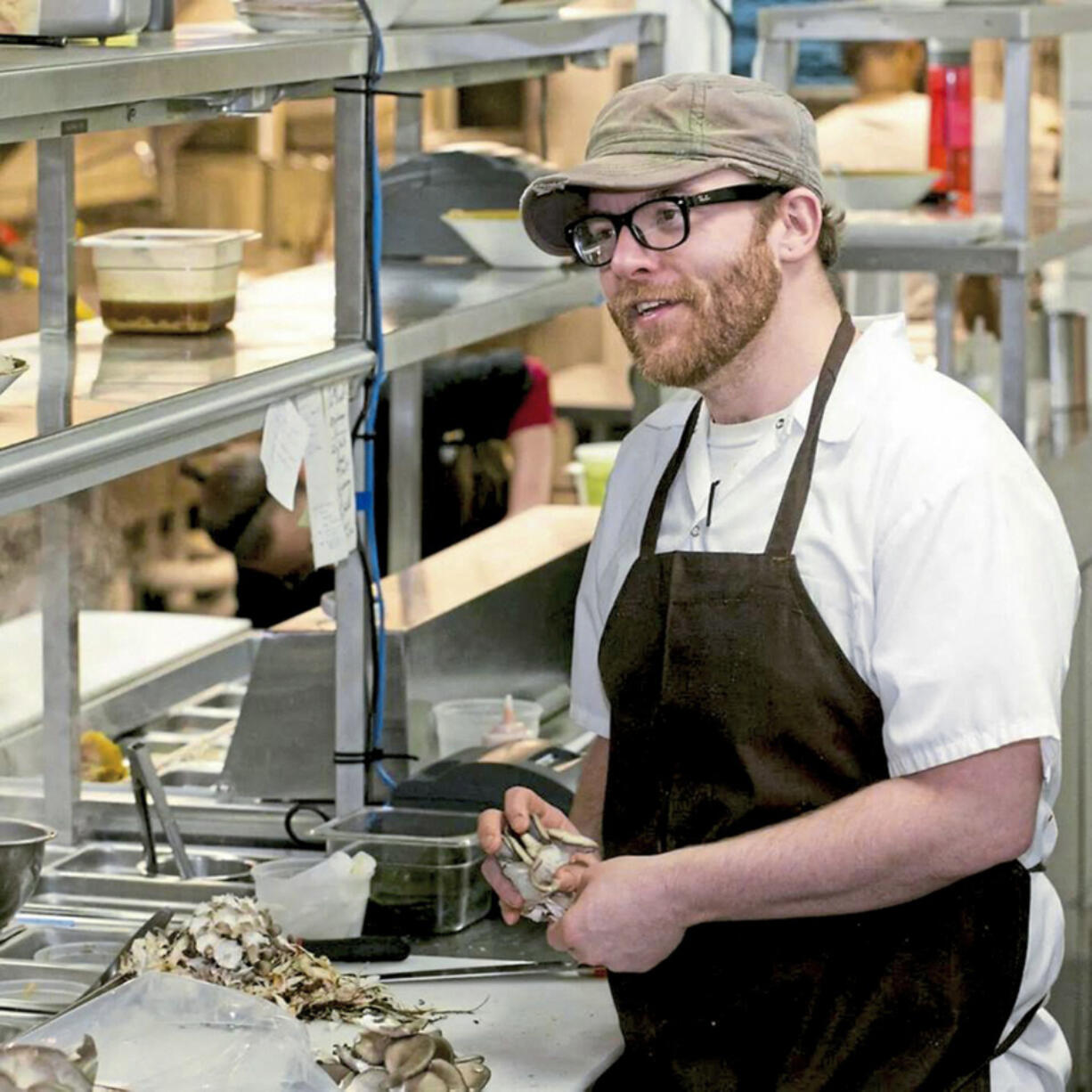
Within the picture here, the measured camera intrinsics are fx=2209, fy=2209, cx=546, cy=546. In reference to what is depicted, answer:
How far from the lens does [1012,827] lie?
80.5 inches

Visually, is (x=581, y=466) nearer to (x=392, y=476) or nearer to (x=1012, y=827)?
(x=392, y=476)

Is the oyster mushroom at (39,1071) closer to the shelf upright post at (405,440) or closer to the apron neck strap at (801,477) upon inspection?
the apron neck strap at (801,477)

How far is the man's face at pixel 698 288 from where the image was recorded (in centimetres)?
217

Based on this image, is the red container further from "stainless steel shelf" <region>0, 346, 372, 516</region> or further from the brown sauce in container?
"stainless steel shelf" <region>0, 346, 372, 516</region>

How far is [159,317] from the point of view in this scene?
265 cm

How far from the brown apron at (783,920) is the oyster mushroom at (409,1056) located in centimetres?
24

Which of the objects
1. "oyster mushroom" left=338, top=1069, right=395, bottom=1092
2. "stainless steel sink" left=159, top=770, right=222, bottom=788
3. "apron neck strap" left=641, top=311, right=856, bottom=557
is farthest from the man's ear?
"stainless steel sink" left=159, top=770, right=222, bottom=788

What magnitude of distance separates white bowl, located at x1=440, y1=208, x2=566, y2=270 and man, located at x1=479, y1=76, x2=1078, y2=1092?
1024mm

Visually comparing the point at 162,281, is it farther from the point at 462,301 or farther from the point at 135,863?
the point at 135,863

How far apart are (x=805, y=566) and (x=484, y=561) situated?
154cm

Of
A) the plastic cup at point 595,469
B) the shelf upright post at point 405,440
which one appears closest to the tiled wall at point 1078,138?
the plastic cup at point 595,469

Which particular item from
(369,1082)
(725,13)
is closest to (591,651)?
(369,1082)

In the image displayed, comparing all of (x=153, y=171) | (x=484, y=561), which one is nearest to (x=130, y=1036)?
(x=484, y=561)

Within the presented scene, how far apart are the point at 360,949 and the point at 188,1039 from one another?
50cm
